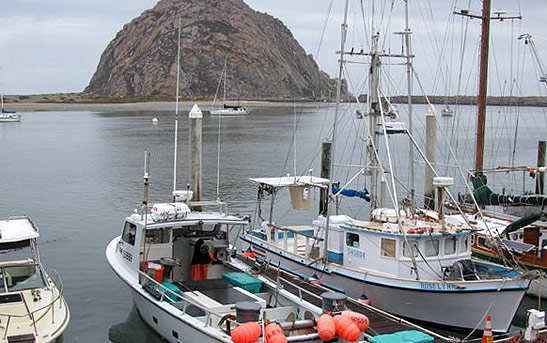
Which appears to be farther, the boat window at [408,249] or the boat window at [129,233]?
the boat window at [408,249]

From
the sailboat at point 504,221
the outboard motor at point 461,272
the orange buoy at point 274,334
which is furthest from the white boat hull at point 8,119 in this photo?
the orange buoy at point 274,334

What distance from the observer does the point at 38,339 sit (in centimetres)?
1352

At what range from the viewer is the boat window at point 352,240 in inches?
769

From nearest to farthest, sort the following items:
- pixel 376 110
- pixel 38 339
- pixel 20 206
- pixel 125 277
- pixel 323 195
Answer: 1. pixel 38 339
2. pixel 125 277
3. pixel 376 110
4. pixel 323 195
5. pixel 20 206

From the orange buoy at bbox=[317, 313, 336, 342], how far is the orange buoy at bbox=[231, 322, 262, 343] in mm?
1217

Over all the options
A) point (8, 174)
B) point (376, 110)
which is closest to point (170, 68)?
point (8, 174)

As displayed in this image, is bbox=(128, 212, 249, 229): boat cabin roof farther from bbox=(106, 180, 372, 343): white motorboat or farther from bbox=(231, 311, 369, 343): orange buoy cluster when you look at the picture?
bbox=(231, 311, 369, 343): orange buoy cluster

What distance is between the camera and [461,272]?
59.7 ft

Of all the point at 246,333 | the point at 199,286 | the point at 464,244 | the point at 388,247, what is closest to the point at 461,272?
the point at 464,244

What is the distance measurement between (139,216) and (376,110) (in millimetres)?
8575

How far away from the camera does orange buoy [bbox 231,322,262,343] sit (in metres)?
13.0

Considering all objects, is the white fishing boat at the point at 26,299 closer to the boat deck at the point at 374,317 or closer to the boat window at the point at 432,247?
the boat deck at the point at 374,317

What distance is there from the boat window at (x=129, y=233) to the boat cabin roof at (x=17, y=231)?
2281 millimetres

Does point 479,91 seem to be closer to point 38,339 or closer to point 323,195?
point 323,195
